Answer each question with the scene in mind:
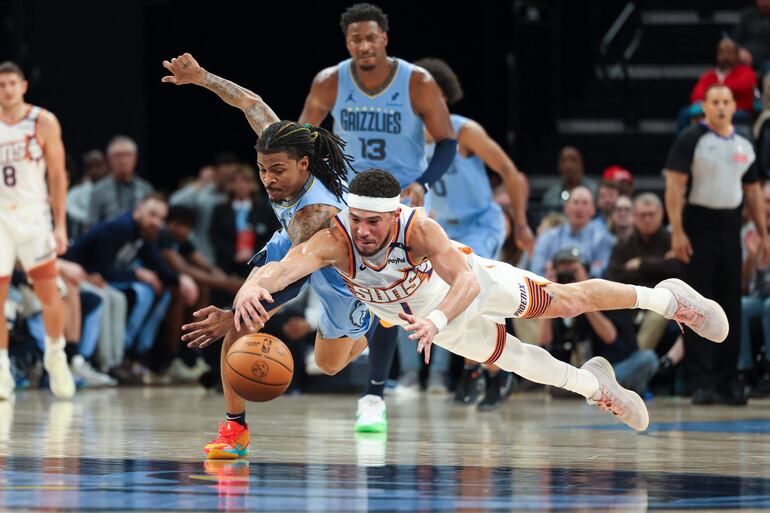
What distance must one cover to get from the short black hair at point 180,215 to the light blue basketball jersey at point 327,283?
660 centimetres

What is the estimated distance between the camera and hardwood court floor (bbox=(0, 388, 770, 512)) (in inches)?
156

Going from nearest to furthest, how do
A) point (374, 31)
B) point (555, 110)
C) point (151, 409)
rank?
point (374, 31)
point (151, 409)
point (555, 110)

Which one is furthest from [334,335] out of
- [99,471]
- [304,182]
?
[99,471]

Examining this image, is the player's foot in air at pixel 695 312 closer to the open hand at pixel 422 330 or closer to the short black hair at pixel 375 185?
the short black hair at pixel 375 185

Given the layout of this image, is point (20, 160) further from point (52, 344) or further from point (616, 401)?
point (616, 401)

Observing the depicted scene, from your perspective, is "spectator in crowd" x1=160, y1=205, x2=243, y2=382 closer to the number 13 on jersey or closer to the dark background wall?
the dark background wall

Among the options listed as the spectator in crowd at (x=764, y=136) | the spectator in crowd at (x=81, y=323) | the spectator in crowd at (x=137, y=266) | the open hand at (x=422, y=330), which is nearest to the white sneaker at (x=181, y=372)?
the spectator in crowd at (x=137, y=266)

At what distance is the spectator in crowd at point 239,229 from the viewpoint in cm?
1249

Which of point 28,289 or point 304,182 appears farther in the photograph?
point 28,289

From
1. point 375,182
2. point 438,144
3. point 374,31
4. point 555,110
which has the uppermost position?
point 555,110

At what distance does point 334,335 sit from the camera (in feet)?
19.9

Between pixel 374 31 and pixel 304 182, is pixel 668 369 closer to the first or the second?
pixel 374 31

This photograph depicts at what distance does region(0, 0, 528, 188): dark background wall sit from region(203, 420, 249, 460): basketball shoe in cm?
950

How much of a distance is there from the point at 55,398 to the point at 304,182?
4.67 meters
